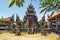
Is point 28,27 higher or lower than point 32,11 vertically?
lower

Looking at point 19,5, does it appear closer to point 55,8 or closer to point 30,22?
point 55,8

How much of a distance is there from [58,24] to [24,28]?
29.3ft

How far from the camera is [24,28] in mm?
31875

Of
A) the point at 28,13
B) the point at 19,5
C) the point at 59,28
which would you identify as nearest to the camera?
the point at 19,5

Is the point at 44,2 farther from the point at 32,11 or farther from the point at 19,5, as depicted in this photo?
the point at 32,11

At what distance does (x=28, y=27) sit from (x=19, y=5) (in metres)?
28.6

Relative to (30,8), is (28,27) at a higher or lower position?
lower

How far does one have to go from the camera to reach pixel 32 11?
3394cm

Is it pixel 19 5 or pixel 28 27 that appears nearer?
pixel 19 5

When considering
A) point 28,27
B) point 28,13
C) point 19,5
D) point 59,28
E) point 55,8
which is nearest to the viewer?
point 19,5

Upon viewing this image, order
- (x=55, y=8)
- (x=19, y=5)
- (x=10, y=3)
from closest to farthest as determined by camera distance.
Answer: (x=10, y=3) → (x=19, y=5) → (x=55, y=8)

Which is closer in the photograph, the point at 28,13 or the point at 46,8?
the point at 46,8

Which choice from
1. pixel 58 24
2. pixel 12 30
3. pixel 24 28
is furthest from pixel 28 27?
pixel 58 24

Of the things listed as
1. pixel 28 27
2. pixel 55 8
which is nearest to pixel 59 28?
pixel 28 27
